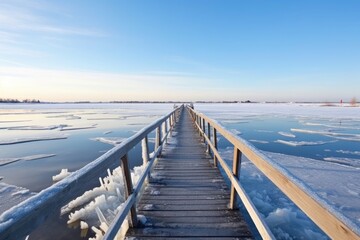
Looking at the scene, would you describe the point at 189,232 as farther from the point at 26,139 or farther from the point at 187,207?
the point at 26,139

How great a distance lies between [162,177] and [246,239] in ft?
8.20

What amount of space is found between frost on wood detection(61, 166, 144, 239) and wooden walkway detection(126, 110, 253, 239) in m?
0.77

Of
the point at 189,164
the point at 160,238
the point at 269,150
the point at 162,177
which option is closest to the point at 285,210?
the point at 189,164

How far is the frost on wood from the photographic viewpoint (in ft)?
15.8

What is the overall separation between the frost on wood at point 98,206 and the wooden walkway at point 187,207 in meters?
0.77

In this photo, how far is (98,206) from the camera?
5.47m

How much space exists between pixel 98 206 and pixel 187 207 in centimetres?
286

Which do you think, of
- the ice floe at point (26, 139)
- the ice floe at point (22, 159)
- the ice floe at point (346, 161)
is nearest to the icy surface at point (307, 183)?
the ice floe at point (346, 161)

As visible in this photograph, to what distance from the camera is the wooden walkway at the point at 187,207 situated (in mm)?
2844

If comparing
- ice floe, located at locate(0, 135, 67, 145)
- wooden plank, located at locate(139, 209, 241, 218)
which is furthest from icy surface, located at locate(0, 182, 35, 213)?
ice floe, located at locate(0, 135, 67, 145)

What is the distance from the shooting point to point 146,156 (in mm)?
4414

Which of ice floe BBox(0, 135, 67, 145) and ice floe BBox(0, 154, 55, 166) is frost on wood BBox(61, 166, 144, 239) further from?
ice floe BBox(0, 135, 67, 145)

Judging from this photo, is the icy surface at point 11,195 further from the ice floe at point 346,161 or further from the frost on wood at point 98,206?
the ice floe at point 346,161

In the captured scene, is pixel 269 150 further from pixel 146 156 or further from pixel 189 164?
pixel 146 156
